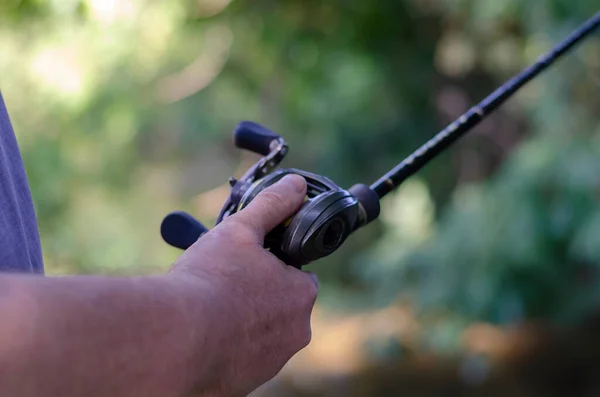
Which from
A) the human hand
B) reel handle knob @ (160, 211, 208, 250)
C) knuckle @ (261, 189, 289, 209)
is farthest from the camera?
reel handle knob @ (160, 211, 208, 250)

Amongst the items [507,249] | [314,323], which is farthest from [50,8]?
[314,323]

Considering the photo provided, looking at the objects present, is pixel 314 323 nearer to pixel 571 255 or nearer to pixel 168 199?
pixel 168 199

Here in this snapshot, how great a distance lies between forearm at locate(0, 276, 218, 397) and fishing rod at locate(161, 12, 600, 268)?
0.16m

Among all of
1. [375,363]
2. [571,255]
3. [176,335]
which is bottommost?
[176,335]

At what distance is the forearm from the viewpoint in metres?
0.41

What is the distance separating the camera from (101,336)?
0.44 meters

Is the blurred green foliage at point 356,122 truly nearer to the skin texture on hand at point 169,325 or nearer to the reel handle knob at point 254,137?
the reel handle knob at point 254,137

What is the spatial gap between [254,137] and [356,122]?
2615 mm

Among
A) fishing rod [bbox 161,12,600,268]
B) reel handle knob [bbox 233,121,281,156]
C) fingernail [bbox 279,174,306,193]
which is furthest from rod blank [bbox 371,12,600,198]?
fingernail [bbox 279,174,306,193]

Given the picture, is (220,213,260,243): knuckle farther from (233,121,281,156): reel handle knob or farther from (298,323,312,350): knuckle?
(233,121,281,156): reel handle knob

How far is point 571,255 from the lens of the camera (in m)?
2.81

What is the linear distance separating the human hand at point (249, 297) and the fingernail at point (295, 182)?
0.08ft

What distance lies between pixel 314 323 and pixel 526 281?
2.26m

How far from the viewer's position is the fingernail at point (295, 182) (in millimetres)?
655
